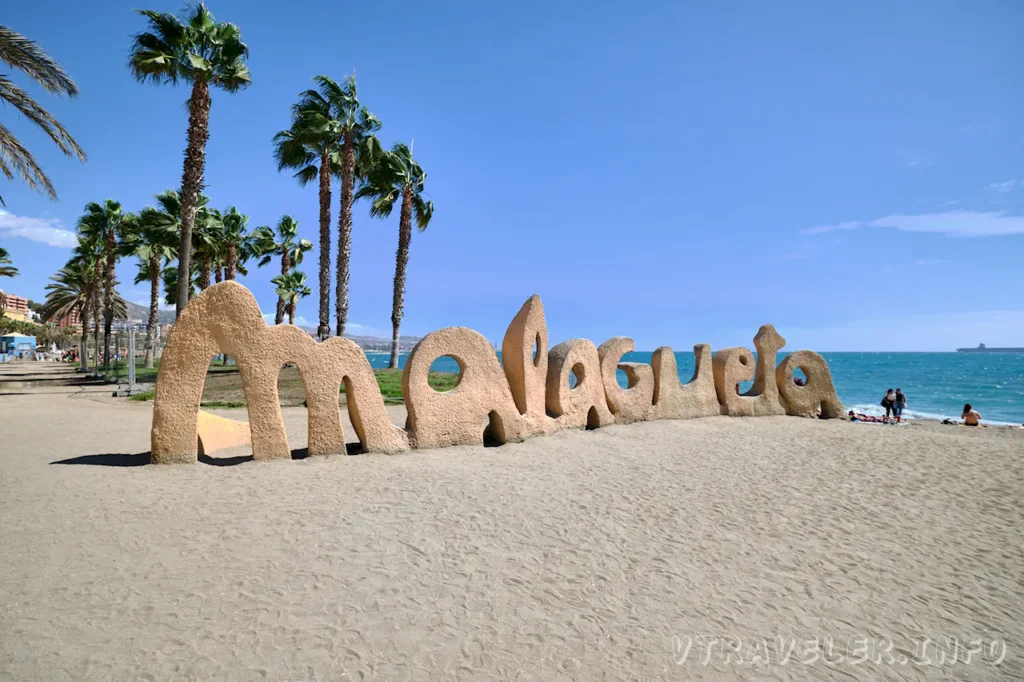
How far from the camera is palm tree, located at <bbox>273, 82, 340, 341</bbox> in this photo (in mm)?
20406

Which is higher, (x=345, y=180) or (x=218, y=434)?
(x=345, y=180)

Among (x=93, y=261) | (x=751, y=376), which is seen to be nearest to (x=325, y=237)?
(x=751, y=376)

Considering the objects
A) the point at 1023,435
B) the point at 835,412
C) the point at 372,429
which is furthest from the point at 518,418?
the point at 1023,435

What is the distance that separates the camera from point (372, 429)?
8273 millimetres

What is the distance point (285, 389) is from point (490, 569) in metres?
16.2

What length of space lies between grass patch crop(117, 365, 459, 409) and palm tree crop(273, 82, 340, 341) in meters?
2.48

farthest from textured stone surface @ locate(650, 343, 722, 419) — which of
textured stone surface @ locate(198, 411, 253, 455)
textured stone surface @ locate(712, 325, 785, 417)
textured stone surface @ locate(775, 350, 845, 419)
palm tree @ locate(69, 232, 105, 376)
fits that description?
palm tree @ locate(69, 232, 105, 376)

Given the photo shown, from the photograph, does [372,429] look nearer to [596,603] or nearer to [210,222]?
[596,603]

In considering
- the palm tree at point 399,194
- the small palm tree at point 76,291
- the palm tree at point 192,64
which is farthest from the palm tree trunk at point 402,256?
the small palm tree at point 76,291

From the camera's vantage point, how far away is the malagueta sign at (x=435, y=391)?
7.23 m

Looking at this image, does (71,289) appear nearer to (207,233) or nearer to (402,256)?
(207,233)

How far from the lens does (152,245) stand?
2583 cm

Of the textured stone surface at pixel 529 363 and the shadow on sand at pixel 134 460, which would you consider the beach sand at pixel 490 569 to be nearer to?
the shadow on sand at pixel 134 460

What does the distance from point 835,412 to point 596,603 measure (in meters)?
13.4
